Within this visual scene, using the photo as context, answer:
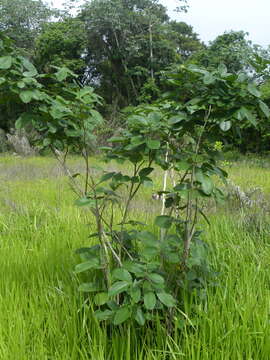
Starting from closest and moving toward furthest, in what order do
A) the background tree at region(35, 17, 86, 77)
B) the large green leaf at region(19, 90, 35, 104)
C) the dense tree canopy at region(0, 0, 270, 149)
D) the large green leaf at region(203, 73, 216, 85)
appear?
the large green leaf at region(203, 73, 216, 85)
the large green leaf at region(19, 90, 35, 104)
the dense tree canopy at region(0, 0, 270, 149)
the background tree at region(35, 17, 86, 77)

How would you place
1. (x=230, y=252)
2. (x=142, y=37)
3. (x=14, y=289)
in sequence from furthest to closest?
1. (x=142, y=37)
2. (x=230, y=252)
3. (x=14, y=289)

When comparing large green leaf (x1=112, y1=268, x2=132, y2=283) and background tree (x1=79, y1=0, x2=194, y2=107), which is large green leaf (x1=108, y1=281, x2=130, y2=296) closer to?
large green leaf (x1=112, y1=268, x2=132, y2=283)

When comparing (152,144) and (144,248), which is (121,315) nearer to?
(144,248)

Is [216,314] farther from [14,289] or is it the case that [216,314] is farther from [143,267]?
[14,289]

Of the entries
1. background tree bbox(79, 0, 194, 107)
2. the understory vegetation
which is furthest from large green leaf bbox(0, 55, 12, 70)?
background tree bbox(79, 0, 194, 107)

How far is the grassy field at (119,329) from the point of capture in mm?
1258

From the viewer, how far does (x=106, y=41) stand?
15055mm

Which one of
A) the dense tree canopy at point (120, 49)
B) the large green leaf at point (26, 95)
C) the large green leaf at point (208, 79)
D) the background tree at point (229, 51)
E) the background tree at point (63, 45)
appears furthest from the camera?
the background tree at point (63, 45)

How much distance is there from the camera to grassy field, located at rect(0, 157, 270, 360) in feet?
4.13

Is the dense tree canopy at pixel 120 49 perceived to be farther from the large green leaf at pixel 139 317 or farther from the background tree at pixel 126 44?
the large green leaf at pixel 139 317

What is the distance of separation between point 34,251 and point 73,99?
3.41 feet

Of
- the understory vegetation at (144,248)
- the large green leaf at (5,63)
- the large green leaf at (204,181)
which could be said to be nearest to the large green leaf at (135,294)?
the understory vegetation at (144,248)

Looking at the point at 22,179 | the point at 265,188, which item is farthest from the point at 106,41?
the point at 265,188

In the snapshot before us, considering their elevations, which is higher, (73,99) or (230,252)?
(73,99)
